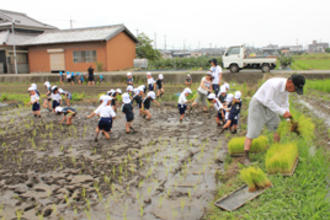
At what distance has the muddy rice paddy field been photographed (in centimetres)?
378

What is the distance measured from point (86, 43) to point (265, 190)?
20.2m

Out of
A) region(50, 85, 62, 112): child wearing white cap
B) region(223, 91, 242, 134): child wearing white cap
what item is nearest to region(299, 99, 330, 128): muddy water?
region(223, 91, 242, 134): child wearing white cap

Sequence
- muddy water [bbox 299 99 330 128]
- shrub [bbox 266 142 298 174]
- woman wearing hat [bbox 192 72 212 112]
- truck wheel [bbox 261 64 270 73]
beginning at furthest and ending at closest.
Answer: truck wheel [bbox 261 64 270 73] < woman wearing hat [bbox 192 72 212 112] < muddy water [bbox 299 99 330 128] < shrub [bbox 266 142 298 174]

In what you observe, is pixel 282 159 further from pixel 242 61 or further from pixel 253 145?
pixel 242 61

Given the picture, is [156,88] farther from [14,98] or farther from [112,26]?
[112,26]

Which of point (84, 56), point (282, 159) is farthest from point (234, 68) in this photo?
point (282, 159)

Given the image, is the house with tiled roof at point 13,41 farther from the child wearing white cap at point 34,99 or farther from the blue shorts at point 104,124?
the blue shorts at point 104,124

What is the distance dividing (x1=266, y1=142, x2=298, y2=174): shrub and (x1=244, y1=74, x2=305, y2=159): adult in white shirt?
1.53 ft

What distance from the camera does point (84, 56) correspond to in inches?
859

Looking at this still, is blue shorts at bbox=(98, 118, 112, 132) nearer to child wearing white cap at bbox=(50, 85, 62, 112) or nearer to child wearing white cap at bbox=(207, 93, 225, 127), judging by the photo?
child wearing white cap at bbox=(207, 93, 225, 127)

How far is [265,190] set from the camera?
3.39 meters

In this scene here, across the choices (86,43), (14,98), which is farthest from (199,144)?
(86,43)

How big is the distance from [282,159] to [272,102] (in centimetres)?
83

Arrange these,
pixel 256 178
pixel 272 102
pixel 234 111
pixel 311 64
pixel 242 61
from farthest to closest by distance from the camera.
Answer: pixel 311 64
pixel 242 61
pixel 234 111
pixel 272 102
pixel 256 178
